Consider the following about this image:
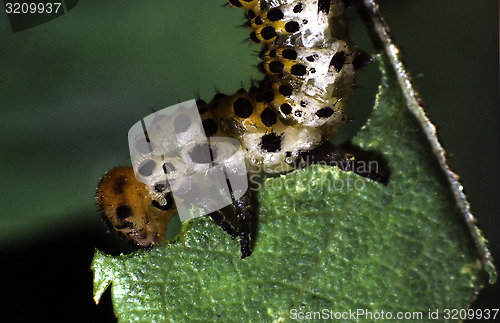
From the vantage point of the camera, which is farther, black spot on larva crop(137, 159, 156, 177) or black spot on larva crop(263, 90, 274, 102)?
black spot on larva crop(263, 90, 274, 102)

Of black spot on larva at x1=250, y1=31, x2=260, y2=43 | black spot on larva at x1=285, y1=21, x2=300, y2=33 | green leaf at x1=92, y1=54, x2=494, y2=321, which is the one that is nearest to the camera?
A: green leaf at x1=92, y1=54, x2=494, y2=321

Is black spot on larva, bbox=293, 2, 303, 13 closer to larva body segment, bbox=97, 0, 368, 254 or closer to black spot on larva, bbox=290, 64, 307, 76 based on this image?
larva body segment, bbox=97, 0, 368, 254

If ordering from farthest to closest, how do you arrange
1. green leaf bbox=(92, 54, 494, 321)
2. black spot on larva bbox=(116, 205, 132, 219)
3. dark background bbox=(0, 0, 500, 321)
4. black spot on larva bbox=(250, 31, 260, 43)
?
1. dark background bbox=(0, 0, 500, 321)
2. black spot on larva bbox=(250, 31, 260, 43)
3. black spot on larva bbox=(116, 205, 132, 219)
4. green leaf bbox=(92, 54, 494, 321)

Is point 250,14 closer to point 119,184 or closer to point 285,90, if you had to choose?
point 285,90

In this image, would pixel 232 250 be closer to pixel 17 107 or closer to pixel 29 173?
pixel 29 173

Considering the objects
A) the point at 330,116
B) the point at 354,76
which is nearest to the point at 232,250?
the point at 330,116

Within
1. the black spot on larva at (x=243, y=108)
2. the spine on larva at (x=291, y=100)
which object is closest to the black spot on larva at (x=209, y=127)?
the spine on larva at (x=291, y=100)

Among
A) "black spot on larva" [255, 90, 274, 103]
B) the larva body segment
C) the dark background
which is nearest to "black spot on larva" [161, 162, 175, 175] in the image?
the larva body segment

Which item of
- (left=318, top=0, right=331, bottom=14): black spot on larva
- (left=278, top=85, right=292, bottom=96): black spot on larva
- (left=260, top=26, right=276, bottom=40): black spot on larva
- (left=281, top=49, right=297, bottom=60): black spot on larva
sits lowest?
(left=278, top=85, right=292, bottom=96): black spot on larva
